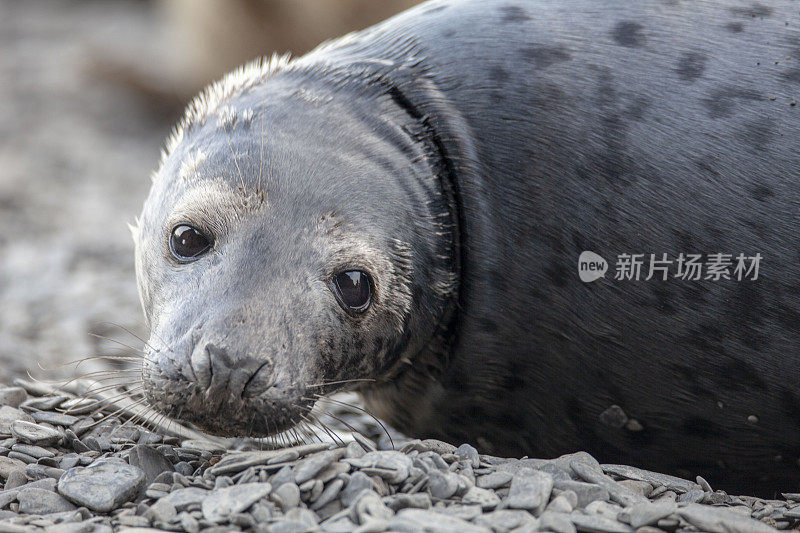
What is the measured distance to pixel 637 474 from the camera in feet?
8.81

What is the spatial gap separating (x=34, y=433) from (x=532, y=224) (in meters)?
1.64

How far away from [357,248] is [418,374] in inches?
25.1

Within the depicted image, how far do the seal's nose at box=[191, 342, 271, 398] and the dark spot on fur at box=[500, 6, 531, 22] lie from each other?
1521 millimetres

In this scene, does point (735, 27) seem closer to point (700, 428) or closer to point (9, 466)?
point (700, 428)

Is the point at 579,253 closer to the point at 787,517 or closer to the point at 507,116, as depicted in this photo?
the point at 507,116

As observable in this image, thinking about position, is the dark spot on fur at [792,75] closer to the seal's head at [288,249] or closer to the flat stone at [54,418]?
the seal's head at [288,249]

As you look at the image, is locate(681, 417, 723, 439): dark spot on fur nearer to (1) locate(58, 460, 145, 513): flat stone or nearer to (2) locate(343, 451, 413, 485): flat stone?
(2) locate(343, 451, 413, 485): flat stone

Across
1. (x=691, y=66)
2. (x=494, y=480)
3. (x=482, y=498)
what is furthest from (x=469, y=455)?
(x=691, y=66)

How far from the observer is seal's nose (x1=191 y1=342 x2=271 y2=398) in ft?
7.79

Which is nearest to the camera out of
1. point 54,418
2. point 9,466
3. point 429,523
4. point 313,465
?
point 429,523

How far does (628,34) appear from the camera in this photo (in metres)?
3.00

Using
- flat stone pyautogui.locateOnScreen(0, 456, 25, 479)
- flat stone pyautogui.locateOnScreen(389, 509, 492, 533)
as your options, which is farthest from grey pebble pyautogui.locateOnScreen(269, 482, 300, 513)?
flat stone pyautogui.locateOnScreen(0, 456, 25, 479)

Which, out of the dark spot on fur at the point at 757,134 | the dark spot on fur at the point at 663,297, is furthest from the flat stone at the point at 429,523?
the dark spot on fur at the point at 757,134

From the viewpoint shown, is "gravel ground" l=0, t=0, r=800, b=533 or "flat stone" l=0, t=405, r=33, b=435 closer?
"gravel ground" l=0, t=0, r=800, b=533
